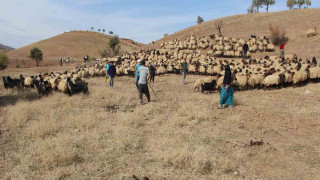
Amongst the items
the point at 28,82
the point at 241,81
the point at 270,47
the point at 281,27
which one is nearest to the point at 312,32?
the point at 270,47

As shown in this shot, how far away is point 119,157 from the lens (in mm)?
4980

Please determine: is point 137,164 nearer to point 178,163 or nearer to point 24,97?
point 178,163

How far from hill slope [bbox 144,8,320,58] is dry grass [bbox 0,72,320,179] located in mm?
16776

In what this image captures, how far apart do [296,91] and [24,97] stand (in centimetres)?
1197

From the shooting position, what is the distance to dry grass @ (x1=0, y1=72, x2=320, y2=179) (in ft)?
14.6

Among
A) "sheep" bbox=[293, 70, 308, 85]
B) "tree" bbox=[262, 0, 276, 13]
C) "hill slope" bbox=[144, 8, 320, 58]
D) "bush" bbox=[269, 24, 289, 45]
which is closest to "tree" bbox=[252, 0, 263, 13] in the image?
"tree" bbox=[262, 0, 276, 13]

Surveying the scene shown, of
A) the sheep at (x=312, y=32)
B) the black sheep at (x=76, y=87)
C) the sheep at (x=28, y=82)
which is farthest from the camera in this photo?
the sheep at (x=312, y=32)

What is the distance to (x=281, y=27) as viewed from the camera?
101 feet

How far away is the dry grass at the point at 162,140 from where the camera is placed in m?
4.45

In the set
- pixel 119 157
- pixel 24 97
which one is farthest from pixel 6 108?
pixel 119 157

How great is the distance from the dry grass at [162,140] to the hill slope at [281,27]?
16776mm

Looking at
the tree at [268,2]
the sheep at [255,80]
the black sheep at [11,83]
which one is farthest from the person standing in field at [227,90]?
the tree at [268,2]

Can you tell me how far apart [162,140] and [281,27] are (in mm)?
30882

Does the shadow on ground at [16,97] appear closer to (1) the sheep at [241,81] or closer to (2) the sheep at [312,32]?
(1) the sheep at [241,81]
